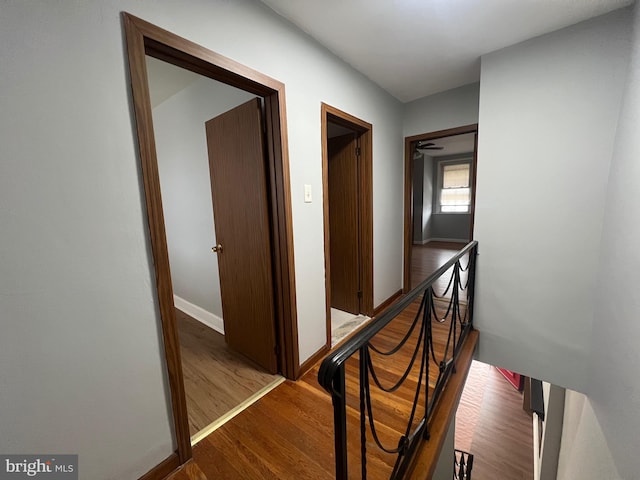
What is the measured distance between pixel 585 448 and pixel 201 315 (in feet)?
11.7

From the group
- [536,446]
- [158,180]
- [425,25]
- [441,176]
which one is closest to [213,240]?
[158,180]

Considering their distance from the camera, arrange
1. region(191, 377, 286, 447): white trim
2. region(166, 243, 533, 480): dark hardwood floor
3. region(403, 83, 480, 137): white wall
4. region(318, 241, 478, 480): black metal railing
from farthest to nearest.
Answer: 1. region(403, 83, 480, 137): white wall
2. region(191, 377, 286, 447): white trim
3. region(166, 243, 533, 480): dark hardwood floor
4. region(318, 241, 478, 480): black metal railing

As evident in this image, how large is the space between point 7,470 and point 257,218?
55.5 inches

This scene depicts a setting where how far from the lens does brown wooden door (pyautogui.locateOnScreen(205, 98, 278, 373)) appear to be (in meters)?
1.66

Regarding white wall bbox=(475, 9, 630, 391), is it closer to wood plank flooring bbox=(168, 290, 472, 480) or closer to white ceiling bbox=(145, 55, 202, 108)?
wood plank flooring bbox=(168, 290, 472, 480)

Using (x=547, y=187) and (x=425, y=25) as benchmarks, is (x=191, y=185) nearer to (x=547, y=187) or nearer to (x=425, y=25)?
(x=425, y=25)

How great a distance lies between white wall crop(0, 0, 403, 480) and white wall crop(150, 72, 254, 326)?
3.88 ft

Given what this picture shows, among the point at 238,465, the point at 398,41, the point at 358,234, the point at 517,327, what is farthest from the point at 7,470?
the point at 517,327

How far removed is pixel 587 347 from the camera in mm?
1839

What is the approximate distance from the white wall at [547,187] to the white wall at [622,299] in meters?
0.11

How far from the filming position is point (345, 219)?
8.77ft

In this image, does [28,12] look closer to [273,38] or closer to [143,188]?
[143,188]

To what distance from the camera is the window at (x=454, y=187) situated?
701 cm

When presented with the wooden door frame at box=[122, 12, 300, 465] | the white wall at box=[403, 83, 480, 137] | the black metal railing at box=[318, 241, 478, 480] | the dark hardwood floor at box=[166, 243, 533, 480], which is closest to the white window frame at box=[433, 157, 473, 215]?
the white wall at box=[403, 83, 480, 137]
